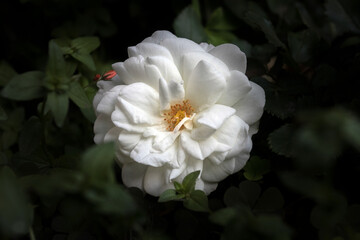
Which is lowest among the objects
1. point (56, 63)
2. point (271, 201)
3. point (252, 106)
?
point (271, 201)

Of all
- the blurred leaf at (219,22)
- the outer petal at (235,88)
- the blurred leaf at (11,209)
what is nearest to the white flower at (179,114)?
the outer petal at (235,88)

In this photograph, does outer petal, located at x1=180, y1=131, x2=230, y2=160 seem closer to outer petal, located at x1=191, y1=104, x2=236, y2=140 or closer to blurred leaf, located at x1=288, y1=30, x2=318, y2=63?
outer petal, located at x1=191, y1=104, x2=236, y2=140

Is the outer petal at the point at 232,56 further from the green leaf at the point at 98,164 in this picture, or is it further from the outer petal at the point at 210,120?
the green leaf at the point at 98,164

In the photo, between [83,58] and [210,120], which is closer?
[210,120]

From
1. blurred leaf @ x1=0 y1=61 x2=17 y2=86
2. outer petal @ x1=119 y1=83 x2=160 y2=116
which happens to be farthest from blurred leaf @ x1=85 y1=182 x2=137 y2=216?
blurred leaf @ x1=0 y1=61 x2=17 y2=86

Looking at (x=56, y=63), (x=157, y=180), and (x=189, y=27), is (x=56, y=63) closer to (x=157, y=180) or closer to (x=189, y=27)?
(x=157, y=180)

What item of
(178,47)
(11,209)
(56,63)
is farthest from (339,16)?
(11,209)
